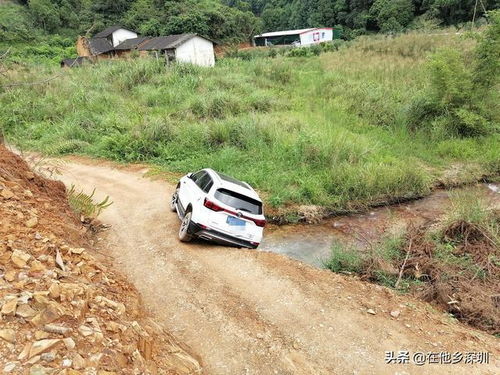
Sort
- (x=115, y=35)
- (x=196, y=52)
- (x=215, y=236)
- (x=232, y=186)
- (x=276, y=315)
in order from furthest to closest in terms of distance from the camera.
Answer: (x=115, y=35), (x=196, y=52), (x=232, y=186), (x=215, y=236), (x=276, y=315)

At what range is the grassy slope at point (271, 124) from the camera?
12.6 m

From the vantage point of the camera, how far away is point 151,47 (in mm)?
40219

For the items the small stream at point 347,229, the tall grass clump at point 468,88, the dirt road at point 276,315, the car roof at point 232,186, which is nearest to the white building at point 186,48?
the tall grass clump at point 468,88

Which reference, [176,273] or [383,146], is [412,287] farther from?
[383,146]

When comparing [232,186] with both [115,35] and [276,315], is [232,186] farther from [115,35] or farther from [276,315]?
[115,35]

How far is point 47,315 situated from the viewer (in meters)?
3.44

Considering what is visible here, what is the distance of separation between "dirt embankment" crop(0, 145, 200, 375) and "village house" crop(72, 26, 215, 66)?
28150 millimetres

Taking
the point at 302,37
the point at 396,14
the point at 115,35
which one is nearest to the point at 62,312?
the point at 115,35

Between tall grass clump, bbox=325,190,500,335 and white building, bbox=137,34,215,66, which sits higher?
white building, bbox=137,34,215,66

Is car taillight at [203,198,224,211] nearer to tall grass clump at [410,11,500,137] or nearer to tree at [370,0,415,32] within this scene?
tall grass clump at [410,11,500,137]

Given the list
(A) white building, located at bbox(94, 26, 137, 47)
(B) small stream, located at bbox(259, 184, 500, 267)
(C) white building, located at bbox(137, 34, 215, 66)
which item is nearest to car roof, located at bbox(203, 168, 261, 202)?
(B) small stream, located at bbox(259, 184, 500, 267)

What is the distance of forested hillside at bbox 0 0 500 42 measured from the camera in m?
48.8

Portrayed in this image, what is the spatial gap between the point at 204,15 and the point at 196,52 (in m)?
13.7

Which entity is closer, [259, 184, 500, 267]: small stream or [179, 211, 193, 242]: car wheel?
[179, 211, 193, 242]: car wheel
